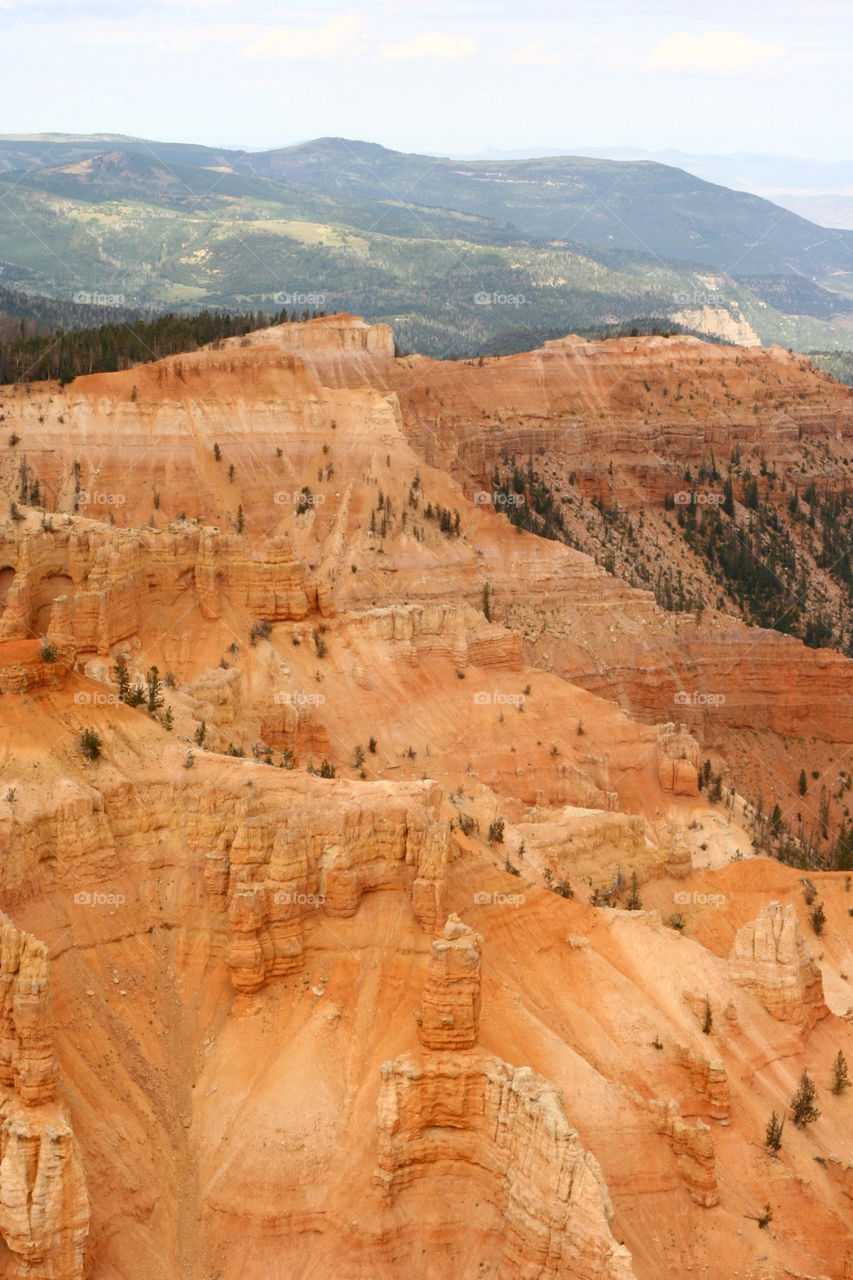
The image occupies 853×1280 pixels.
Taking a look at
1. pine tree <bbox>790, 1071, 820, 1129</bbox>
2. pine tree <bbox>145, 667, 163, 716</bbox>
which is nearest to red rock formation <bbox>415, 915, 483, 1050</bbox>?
pine tree <bbox>790, 1071, 820, 1129</bbox>

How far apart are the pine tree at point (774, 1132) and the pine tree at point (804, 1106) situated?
2.06 feet

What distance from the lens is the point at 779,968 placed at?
49000 mm

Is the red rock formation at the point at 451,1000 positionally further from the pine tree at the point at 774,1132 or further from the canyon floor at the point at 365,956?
the pine tree at the point at 774,1132

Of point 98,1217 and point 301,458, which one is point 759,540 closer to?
point 301,458

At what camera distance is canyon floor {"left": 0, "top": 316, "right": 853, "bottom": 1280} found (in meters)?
35.3

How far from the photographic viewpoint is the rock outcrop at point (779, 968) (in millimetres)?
48625

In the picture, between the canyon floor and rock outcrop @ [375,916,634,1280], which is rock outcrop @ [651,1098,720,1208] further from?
rock outcrop @ [375,916,634,1280]

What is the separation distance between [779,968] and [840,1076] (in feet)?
11.2

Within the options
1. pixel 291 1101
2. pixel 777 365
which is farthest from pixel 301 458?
pixel 777 365

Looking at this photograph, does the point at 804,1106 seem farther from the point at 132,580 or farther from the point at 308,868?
the point at 132,580

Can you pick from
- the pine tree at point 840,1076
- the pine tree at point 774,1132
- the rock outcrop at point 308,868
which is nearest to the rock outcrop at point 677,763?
the pine tree at point 840,1076

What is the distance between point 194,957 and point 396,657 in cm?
3580

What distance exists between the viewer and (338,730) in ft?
227

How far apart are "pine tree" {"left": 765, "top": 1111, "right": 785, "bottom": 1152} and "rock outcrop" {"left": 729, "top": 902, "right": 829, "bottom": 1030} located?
16.7ft
